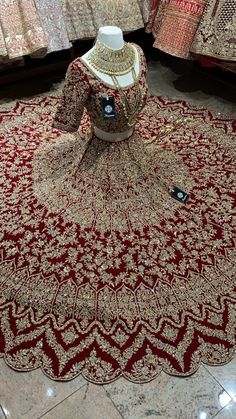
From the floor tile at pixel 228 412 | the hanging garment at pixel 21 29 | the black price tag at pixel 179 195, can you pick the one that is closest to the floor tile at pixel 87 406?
the floor tile at pixel 228 412

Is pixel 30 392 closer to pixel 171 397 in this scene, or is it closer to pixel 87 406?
pixel 87 406

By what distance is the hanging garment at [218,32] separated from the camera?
105 inches

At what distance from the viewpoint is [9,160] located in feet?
7.70

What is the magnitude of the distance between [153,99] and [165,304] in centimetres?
188

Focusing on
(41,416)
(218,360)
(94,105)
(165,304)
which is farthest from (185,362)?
(94,105)

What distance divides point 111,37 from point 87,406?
1481mm

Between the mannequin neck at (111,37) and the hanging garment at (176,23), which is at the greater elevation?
the mannequin neck at (111,37)

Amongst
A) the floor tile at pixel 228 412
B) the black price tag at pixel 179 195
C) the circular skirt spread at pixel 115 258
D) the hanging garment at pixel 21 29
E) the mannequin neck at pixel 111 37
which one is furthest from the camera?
the hanging garment at pixel 21 29

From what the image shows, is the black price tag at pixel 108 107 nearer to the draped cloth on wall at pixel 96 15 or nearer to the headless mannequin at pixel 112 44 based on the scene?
the headless mannequin at pixel 112 44

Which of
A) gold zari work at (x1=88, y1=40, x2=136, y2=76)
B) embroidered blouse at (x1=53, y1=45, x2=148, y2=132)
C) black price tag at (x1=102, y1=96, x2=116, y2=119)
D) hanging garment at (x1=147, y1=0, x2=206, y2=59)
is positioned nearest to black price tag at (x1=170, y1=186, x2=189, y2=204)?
embroidered blouse at (x1=53, y1=45, x2=148, y2=132)

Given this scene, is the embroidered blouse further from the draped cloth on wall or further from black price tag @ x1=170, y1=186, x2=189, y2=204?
the draped cloth on wall

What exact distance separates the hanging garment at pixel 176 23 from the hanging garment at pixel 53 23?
735mm

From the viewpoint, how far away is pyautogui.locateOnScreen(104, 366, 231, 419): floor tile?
1368 mm

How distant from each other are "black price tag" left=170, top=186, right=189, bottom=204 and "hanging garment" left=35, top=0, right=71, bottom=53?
153 centimetres
